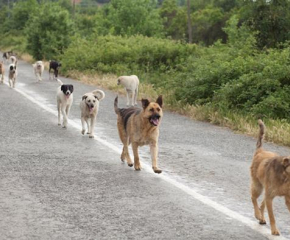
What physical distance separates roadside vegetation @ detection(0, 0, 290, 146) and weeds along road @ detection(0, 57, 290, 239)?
1.67 m

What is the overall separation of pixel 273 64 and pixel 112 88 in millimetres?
8588

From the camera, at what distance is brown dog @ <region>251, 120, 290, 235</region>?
5917mm

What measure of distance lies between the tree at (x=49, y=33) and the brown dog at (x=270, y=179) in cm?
3642

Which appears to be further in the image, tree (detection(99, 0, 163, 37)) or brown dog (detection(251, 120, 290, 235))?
tree (detection(99, 0, 163, 37))

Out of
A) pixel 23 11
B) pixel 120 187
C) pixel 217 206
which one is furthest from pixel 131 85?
pixel 23 11

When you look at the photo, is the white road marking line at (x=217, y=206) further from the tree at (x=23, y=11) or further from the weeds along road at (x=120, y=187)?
the tree at (x=23, y=11)

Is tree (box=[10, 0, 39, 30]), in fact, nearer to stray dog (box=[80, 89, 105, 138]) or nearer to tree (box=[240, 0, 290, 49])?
tree (box=[240, 0, 290, 49])

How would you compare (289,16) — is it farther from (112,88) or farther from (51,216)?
(51,216)

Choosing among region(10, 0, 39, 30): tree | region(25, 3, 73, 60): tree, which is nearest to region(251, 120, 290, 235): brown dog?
region(25, 3, 73, 60): tree

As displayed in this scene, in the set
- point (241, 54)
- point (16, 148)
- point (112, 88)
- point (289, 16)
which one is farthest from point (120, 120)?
point (289, 16)

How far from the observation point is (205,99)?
55.4ft

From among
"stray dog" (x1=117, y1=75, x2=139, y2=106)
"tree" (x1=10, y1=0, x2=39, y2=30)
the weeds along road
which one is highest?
"tree" (x1=10, y1=0, x2=39, y2=30)

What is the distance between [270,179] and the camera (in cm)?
605

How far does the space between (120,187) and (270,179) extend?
2.71 meters
